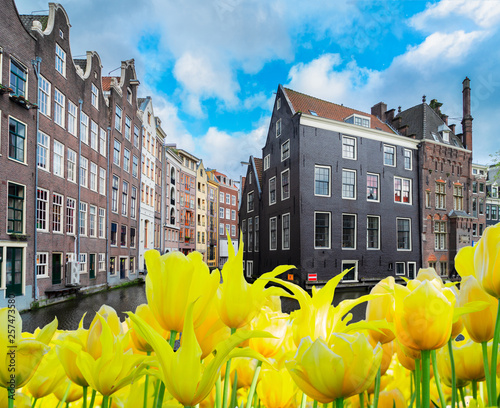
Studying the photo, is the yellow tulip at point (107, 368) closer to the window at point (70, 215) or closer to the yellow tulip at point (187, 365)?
the yellow tulip at point (187, 365)

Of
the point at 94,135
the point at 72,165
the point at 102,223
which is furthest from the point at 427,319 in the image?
the point at 102,223

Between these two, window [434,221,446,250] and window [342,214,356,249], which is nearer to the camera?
window [342,214,356,249]

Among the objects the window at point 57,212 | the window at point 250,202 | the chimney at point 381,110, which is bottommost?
the window at point 57,212

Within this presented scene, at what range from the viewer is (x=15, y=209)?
7336 millimetres

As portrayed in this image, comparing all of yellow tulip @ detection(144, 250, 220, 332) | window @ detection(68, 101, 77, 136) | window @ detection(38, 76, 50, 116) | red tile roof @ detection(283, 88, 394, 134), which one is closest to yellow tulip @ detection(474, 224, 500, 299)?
yellow tulip @ detection(144, 250, 220, 332)

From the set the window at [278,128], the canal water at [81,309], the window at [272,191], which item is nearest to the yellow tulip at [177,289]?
the canal water at [81,309]

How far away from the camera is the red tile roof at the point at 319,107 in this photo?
1253cm

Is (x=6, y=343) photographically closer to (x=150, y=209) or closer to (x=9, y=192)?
(x=9, y=192)

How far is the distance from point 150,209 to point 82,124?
8.42 metres

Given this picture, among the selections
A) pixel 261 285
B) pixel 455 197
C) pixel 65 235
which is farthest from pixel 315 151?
pixel 261 285

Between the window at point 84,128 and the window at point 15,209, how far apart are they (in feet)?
11.7

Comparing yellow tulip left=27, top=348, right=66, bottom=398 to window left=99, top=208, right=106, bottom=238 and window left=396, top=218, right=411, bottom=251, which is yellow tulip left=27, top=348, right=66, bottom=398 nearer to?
window left=99, top=208, right=106, bottom=238

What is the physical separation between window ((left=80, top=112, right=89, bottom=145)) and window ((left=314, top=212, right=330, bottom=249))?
7982 mm

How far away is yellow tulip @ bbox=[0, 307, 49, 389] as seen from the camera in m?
0.28
